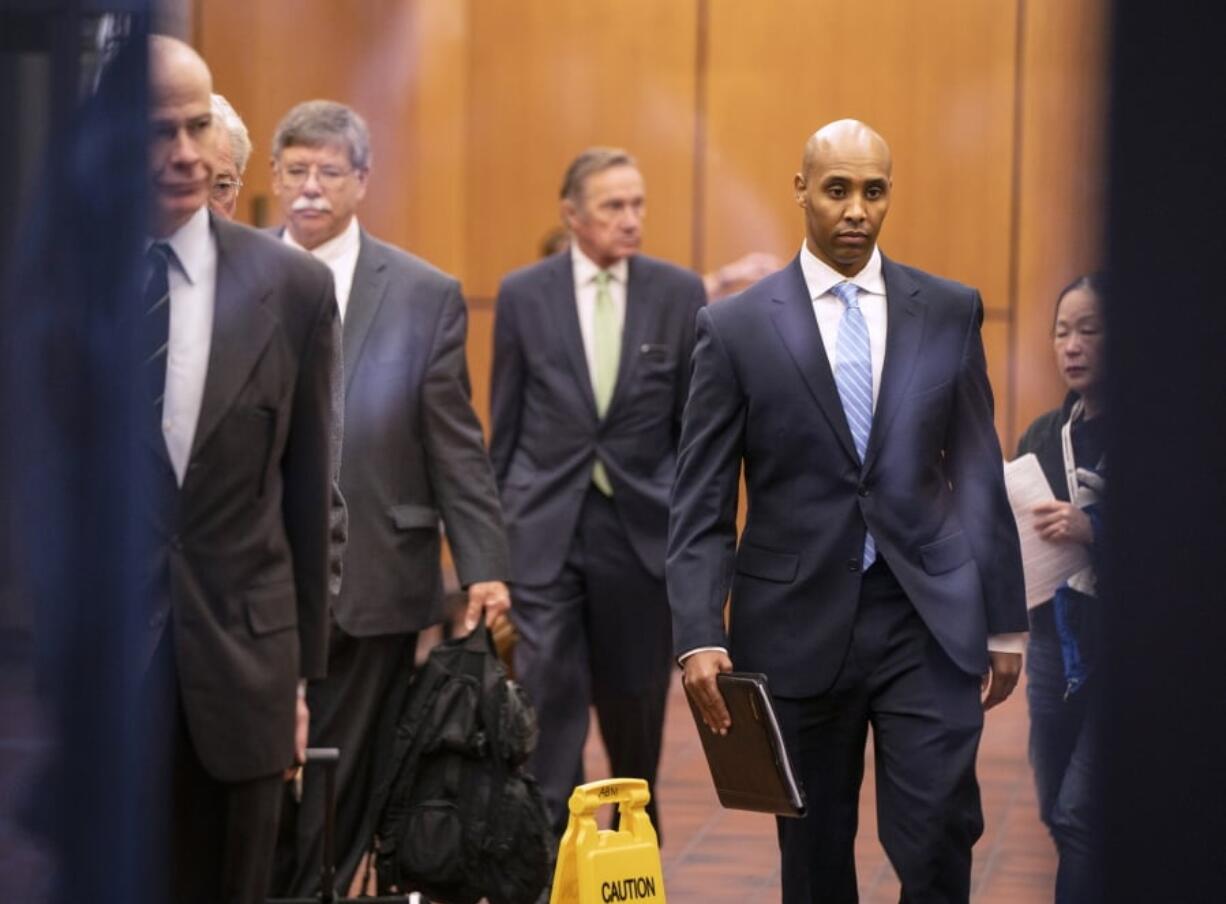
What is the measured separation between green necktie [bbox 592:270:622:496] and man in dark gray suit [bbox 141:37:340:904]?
2637 millimetres

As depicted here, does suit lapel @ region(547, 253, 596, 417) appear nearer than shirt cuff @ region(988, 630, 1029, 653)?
No

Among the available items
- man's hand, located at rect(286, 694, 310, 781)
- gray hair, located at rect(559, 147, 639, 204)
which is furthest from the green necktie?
man's hand, located at rect(286, 694, 310, 781)

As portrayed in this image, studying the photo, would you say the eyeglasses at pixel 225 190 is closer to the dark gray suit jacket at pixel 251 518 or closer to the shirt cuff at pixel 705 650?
the dark gray suit jacket at pixel 251 518

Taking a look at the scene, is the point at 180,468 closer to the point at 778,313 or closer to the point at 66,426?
the point at 66,426

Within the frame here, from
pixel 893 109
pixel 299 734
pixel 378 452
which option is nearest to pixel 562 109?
pixel 893 109

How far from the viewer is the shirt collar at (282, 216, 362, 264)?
487cm

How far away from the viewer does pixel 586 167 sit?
5.99m

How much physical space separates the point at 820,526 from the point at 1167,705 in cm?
172

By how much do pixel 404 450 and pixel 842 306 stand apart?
1447mm

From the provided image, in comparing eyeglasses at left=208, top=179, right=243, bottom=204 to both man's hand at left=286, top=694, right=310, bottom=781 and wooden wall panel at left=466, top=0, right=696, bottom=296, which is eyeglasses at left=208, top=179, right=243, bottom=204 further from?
wooden wall panel at left=466, top=0, right=696, bottom=296

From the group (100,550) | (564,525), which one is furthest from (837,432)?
(564,525)

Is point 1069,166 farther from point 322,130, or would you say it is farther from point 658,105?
point 658,105

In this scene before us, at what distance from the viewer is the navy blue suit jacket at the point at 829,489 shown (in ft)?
11.9

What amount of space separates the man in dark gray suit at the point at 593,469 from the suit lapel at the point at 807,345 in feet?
6.25
